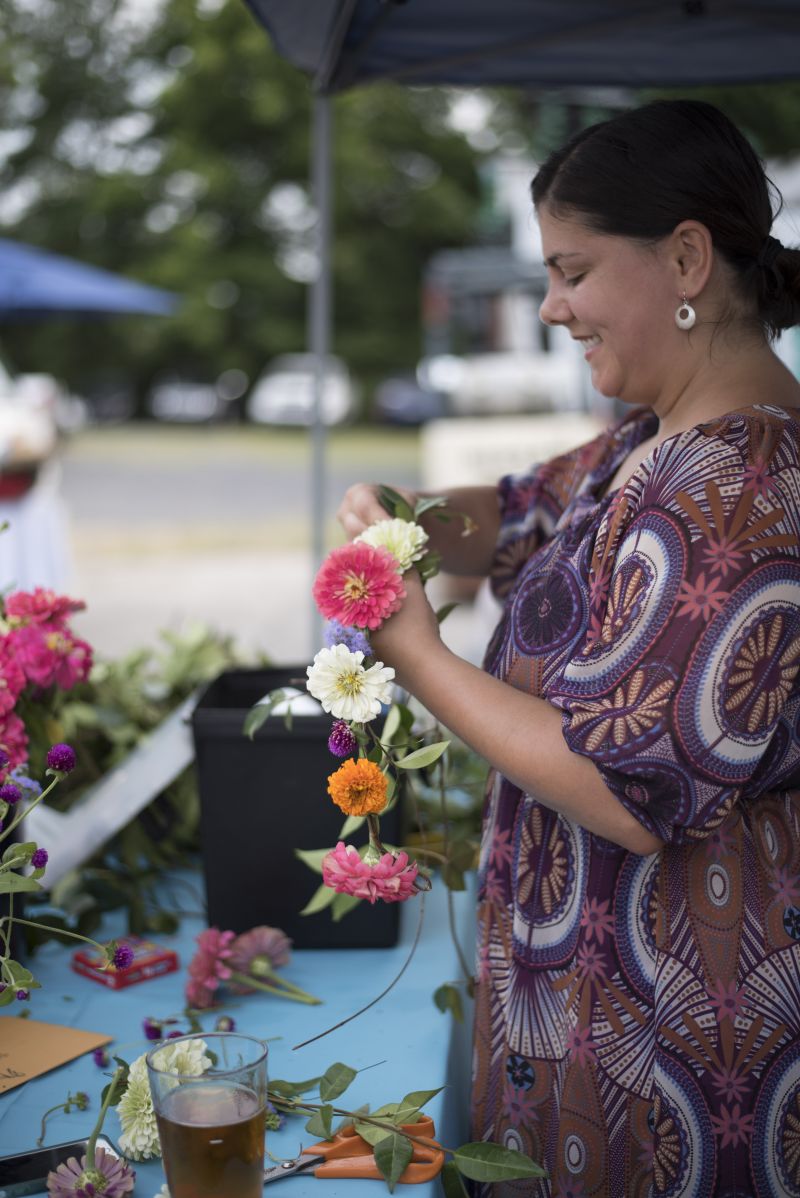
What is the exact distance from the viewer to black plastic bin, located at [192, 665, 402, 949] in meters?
1.45

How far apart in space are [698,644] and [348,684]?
291 mm

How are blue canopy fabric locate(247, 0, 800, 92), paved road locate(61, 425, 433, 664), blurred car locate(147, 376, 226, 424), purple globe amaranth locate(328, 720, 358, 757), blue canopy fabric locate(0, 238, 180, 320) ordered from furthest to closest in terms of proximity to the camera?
blurred car locate(147, 376, 226, 424)
blue canopy fabric locate(0, 238, 180, 320)
paved road locate(61, 425, 433, 664)
blue canopy fabric locate(247, 0, 800, 92)
purple globe amaranth locate(328, 720, 358, 757)

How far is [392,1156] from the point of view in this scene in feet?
3.34

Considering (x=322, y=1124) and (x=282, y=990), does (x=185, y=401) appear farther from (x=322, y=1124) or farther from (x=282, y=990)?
(x=322, y=1124)

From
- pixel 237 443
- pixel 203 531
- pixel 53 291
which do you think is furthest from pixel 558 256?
pixel 237 443

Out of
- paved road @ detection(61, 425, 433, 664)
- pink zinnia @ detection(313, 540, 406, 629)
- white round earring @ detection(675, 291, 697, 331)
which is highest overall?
white round earring @ detection(675, 291, 697, 331)

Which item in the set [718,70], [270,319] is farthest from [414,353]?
[718,70]

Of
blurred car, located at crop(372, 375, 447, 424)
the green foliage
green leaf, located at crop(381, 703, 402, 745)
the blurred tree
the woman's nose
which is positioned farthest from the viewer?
the blurred tree

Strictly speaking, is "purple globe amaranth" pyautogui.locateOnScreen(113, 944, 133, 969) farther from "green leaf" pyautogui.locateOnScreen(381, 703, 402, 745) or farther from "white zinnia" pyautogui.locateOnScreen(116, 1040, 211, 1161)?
"green leaf" pyautogui.locateOnScreen(381, 703, 402, 745)

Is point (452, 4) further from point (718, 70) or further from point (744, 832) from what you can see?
point (744, 832)

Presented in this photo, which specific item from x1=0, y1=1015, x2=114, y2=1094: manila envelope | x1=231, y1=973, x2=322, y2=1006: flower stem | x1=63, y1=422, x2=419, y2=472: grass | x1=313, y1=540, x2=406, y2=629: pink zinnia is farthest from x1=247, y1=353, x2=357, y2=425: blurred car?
x1=313, y1=540, x2=406, y2=629: pink zinnia

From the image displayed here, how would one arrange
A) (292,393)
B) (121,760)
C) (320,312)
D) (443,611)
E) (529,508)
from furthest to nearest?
(292,393) < (320,312) < (121,760) < (529,508) < (443,611)

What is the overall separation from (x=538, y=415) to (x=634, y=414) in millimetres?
7568

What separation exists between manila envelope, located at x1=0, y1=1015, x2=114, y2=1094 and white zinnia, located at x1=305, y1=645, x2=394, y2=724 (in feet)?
1.57
